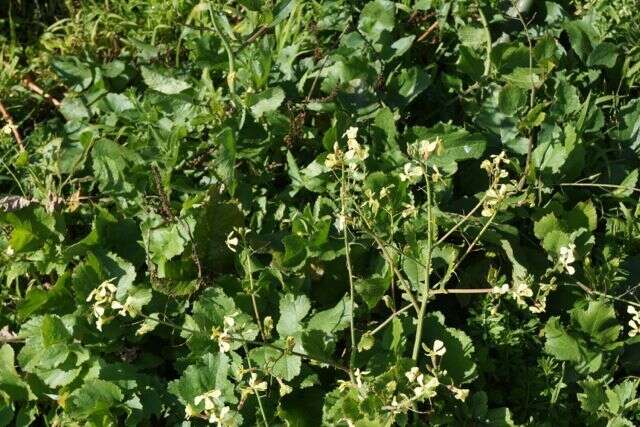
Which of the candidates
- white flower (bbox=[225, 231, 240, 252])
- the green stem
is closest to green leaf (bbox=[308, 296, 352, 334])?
white flower (bbox=[225, 231, 240, 252])

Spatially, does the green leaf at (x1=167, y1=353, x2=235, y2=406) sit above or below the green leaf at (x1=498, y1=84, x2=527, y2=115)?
below

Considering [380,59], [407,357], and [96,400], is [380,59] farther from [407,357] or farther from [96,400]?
[96,400]

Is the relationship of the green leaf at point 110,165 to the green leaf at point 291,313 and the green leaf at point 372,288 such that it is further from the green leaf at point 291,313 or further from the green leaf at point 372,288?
the green leaf at point 372,288

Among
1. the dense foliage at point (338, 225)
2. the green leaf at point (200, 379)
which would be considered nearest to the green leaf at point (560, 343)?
the dense foliage at point (338, 225)

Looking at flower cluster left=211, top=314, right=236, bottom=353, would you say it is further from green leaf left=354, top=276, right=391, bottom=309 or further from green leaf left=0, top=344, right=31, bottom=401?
green leaf left=0, top=344, right=31, bottom=401

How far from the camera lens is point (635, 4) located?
127 inches

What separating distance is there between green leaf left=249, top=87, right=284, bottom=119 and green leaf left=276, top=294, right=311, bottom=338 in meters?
0.64

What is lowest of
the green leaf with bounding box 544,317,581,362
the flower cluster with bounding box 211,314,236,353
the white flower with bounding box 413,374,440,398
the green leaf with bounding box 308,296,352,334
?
the green leaf with bounding box 544,317,581,362

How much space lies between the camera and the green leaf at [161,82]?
3055 mm

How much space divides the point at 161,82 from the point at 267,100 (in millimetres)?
446

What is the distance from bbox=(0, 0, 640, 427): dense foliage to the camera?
234 centimetres

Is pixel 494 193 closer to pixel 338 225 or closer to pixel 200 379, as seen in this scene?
pixel 338 225

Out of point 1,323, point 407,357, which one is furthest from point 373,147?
point 1,323

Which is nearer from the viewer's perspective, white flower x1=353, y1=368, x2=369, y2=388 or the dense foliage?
white flower x1=353, y1=368, x2=369, y2=388
